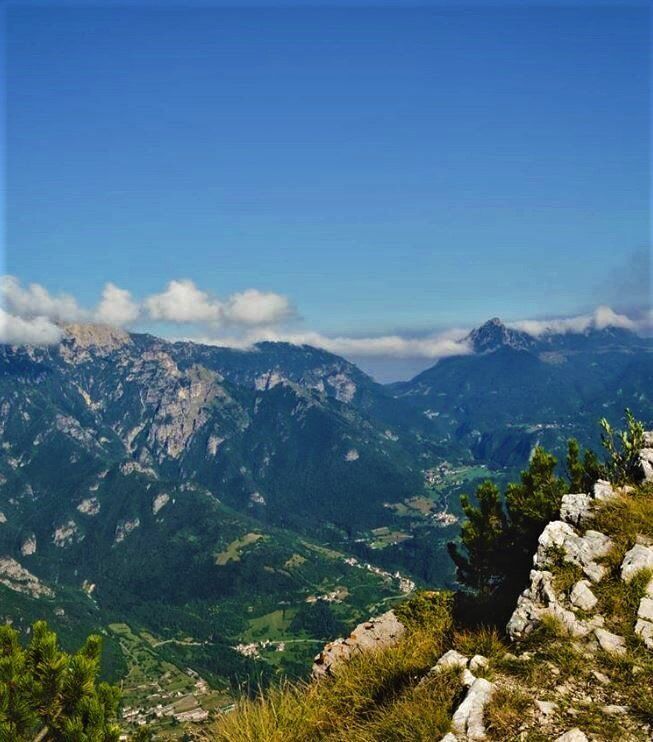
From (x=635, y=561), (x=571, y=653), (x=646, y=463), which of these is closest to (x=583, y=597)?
(x=635, y=561)

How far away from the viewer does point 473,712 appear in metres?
9.48

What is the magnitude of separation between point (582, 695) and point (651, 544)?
21.2 ft

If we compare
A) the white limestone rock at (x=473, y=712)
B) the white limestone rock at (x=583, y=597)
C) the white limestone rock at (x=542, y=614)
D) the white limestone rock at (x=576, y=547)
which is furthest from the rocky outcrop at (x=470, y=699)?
the white limestone rock at (x=576, y=547)

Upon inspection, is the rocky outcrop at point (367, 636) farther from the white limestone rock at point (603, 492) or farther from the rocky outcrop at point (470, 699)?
the rocky outcrop at point (470, 699)

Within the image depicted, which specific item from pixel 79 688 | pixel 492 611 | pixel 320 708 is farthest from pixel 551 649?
pixel 79 688

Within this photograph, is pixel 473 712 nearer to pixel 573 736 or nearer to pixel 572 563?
pixel 573 736

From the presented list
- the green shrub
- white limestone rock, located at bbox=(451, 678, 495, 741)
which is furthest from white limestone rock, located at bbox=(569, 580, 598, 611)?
the green shrub

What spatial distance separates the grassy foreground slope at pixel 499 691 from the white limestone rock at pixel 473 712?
0.11 meters

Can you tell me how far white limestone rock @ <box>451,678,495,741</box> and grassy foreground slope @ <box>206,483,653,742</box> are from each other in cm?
11

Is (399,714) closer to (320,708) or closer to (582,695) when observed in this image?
(320,708)

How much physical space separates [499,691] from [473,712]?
695mm

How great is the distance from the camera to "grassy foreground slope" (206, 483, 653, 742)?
9.27 meters

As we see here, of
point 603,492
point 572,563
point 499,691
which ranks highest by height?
point 603,492

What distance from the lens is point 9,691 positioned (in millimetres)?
14742
